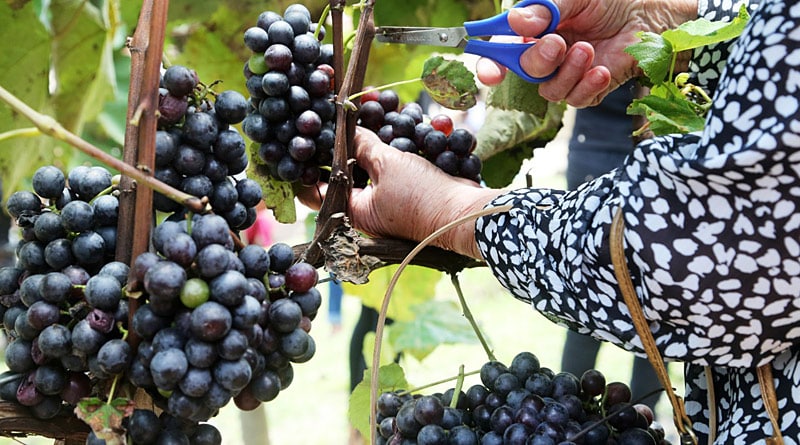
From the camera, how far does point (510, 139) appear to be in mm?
1218

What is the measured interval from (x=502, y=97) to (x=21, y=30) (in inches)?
26.5

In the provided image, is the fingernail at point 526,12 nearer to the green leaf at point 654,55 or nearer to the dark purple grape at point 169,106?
the green leaf at point 654,55

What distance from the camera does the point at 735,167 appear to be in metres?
0.57

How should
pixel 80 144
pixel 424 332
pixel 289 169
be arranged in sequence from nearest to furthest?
pixel 80 144
pixel 289 169
pixel 424 332

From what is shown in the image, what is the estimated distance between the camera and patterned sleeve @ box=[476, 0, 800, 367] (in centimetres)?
56

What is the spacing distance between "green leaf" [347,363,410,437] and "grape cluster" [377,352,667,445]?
7 cm

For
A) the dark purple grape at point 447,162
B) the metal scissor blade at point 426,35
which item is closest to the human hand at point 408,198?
the dark purple grape at point 447,162

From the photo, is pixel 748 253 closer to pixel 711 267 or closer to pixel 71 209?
pixel 711 267

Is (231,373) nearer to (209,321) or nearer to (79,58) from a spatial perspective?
(209,321)

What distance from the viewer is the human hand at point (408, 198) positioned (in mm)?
912

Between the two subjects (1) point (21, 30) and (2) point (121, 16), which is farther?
(2) point (121, 16)

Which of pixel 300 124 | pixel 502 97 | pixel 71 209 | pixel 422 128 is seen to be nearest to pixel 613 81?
pixel 502 97

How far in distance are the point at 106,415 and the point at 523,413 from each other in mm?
387

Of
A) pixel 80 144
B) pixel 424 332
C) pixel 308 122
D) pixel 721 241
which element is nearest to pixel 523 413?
pixel 721 241
